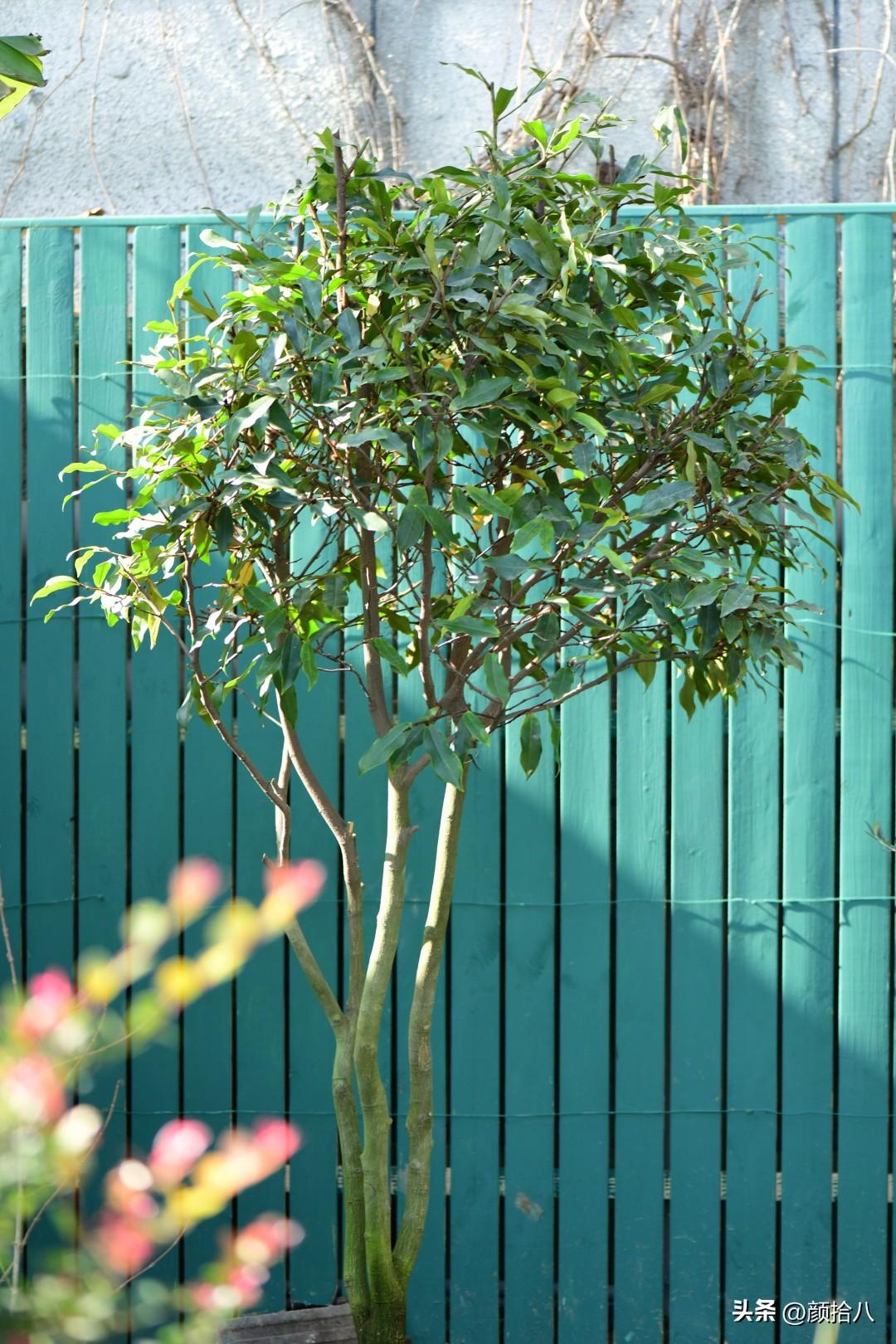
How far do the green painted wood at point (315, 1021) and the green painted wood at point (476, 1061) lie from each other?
0.91 ft

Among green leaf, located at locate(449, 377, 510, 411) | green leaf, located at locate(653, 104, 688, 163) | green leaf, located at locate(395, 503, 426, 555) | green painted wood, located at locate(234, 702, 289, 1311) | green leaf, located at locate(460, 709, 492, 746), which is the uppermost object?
green leaf, located at locate(653, 104, 688, 163)

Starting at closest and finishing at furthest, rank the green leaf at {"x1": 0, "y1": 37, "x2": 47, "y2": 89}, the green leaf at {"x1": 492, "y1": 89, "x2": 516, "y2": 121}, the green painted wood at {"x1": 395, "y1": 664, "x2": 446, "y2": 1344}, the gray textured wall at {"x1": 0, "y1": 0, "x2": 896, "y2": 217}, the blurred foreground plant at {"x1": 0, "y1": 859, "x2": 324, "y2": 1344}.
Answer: the blurred foreground plant at {"x1": 0, "y1": 859, "x2": 324, "y2": 1344} → the green leaf at {"x1": 0, "y1": 37, "x2": 47, "y2": 89} → the green leaf at {"x1": 492, "y1": 89, "x2": 516, "y2": 121} → the green painted wood at {"x1": 395, "y1": 664, "x2": 446, "y2": 1344} → the gray textured wall at {"x1": 0, "y1": 0, "x2": 896, "y2": 217}

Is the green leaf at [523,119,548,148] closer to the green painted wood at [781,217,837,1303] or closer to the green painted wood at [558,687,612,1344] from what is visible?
the green painted wood at [781,217,837,1303]

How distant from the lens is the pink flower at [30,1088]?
77cm

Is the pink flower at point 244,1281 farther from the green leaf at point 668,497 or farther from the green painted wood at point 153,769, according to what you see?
the green painted wood at point 153,769

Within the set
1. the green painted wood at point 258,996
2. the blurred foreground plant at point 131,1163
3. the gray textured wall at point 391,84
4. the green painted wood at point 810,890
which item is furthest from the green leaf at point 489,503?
the gray textured wall at point 391,84

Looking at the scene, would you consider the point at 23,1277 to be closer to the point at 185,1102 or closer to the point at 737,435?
the point at 185,1102

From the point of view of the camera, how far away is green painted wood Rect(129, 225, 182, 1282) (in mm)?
2965

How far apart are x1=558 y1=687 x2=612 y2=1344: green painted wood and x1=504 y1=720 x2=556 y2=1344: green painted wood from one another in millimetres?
30

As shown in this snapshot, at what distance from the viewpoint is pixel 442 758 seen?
182 cm

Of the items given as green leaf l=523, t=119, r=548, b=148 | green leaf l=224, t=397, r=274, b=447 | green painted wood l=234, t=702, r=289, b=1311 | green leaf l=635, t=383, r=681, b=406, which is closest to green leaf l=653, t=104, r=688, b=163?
green leaf l=523, t=119, r=548, b=148

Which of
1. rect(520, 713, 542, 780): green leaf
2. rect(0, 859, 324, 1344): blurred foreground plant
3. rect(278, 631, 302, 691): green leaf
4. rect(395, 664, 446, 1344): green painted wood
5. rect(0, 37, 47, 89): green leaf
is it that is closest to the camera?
rect(0, 859, 324, 1344): blurred foreground plant

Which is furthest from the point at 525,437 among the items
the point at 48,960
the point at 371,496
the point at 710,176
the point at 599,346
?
the point at 710,176

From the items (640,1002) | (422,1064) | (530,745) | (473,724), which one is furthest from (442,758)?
(640,1002)
